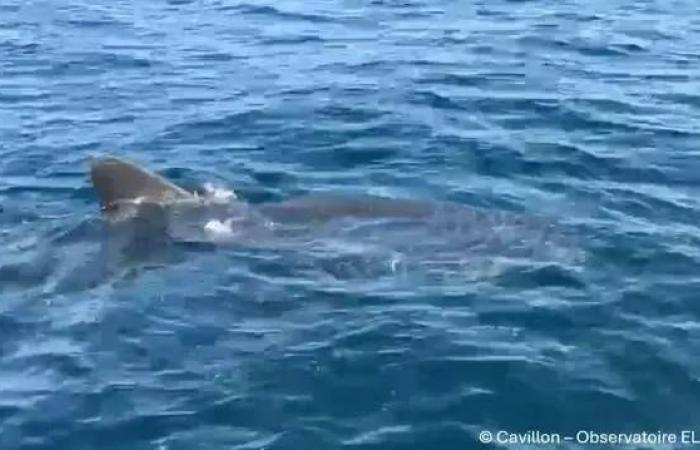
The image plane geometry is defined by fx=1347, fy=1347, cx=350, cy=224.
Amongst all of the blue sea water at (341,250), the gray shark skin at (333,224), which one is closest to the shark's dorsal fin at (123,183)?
the gray shark skin at (333,224)

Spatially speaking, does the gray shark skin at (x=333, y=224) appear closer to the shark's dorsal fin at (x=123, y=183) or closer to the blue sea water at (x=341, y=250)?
the shark's dorsal fin at (x=123, y=183)

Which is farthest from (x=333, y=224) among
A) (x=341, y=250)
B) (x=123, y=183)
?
(x=123, y=183)

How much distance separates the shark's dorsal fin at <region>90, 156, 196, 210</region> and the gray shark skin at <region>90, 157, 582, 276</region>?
0.05ft

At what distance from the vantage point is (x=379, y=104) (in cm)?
2584

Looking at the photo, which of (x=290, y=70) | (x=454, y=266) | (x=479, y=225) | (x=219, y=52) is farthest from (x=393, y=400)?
(x=219, y=52)

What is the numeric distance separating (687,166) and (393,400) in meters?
9.28

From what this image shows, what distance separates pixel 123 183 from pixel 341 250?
3303 mm

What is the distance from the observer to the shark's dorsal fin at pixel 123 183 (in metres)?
18.9

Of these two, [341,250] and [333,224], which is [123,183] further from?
[341,250]

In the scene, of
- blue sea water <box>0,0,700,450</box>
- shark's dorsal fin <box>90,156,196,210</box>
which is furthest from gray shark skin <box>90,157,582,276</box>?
blue sea water <box>0,0,700,450</box>

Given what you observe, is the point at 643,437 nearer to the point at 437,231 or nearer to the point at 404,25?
the point at 437,231

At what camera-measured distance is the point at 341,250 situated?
18.4 metres

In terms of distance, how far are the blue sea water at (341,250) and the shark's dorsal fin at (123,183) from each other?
689 mm

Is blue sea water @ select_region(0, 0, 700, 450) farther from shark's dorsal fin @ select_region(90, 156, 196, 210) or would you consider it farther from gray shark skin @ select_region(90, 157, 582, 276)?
shark's dorsal fin @ select_region(90, 156, 196, 210)
